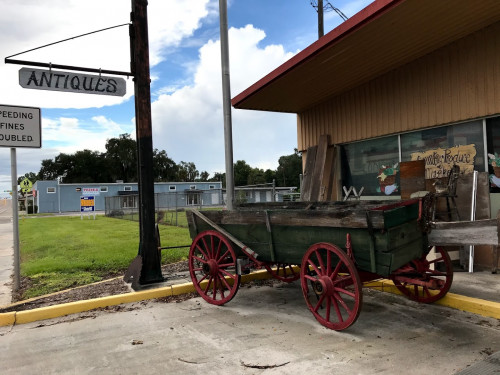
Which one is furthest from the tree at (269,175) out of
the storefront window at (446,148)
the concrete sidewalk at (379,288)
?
the concrete sidewalk at (379,288)

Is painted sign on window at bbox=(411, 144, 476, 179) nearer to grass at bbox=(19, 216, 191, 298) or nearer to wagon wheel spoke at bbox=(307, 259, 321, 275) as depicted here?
wagon wheel spoke at bbox=(307, 259, 321, 275)

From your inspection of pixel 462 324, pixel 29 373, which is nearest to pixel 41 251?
pixel 29 373

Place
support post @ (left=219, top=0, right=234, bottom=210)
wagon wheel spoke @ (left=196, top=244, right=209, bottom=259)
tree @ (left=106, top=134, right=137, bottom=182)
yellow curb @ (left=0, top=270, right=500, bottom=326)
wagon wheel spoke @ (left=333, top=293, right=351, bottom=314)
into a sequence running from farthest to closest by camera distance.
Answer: tree @ (left=106, top=134, right=137, bottom=182) → support post @ (left=219, top=0, right=234, bottom=210) → wagon wheel spoke @ (left=196, top=244, right=209, bottom=259) → yellow curb @ (left=0, top=270, right=500, bottom=326) → wagon wheel spoke @ (left=333, top=293, right=351, bottom=314)

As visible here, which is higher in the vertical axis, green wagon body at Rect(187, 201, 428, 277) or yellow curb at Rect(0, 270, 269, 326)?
green wagon body at Rect(187, 201, 428, 277)

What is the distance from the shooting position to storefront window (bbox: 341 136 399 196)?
8070mm

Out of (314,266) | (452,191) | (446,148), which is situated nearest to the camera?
(314,266)

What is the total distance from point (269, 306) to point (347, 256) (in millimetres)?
1726

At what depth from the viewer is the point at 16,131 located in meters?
5.96

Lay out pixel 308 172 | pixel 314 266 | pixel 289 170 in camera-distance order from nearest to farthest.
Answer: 1. pixel 314 266
2. pixel 308 172
3. pixel 289 170

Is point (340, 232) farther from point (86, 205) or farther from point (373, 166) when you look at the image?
point (86, 205)

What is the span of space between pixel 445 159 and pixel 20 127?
24.3 ft

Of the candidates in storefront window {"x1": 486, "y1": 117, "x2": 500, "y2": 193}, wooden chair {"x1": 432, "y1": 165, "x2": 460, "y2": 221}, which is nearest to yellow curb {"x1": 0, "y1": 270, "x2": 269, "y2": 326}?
wooden chair {"x1": 432, "y1": 165, "x2": 460, "y2": 221}

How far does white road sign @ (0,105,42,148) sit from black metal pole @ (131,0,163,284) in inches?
64.7

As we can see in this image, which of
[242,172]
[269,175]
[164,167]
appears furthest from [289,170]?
[164,167]
